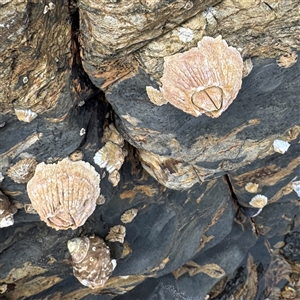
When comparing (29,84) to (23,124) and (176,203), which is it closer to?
(23,124)

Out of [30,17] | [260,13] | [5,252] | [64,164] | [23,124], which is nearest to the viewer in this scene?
[30,17]

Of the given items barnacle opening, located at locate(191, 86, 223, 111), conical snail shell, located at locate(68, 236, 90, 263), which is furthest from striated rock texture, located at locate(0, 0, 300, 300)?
barnacle opening, located at locate(191, 86, 223, 111)

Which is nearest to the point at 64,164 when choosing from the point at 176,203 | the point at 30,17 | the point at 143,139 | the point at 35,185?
the point at 35,185

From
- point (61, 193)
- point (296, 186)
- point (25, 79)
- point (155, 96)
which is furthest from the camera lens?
point (296, 186)

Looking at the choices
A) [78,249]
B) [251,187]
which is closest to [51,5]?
[78,249]

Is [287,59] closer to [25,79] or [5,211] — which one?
[25,79]

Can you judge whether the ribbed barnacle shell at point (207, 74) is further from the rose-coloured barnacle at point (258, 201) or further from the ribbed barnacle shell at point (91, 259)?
the rose-coloured barnacle at point (258, 201)

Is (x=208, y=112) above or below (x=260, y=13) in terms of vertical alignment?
below
